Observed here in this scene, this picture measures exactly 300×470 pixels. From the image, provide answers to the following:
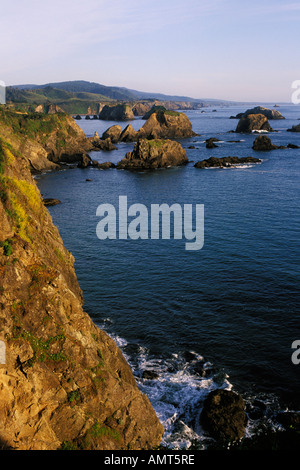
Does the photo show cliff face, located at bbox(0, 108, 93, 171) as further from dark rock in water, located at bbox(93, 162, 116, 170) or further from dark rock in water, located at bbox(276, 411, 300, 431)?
dark rock in water, located at bbox(276, 411, 300, 431)

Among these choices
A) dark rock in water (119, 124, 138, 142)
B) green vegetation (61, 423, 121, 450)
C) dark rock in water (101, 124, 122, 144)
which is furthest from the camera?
dark rock in water (119, 124, 138, 142)

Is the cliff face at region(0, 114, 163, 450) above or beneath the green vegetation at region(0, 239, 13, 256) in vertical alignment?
beneath

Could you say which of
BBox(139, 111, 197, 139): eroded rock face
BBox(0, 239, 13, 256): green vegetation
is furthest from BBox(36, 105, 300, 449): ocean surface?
BBox(139, 111, 197, 139): eroded rock face

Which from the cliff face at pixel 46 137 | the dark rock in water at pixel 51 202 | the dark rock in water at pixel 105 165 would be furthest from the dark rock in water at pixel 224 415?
the dark rock in water at pixel 105 165

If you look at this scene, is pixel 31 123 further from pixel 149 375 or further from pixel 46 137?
pixel 149 375

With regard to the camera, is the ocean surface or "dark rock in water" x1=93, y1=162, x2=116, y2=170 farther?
"dark rock in water" x1=93, y1=162, x2=116, y2=170

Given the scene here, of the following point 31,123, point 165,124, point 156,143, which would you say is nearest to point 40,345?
point 156,143

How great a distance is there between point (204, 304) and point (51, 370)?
73.2 ft

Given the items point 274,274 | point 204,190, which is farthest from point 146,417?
point 204,190

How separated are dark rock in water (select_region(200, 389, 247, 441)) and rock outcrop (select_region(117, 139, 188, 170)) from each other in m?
102

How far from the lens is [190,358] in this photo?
31188mm

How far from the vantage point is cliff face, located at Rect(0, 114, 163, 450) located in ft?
57.4

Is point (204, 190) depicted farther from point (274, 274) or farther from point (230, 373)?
point (230, 373)
